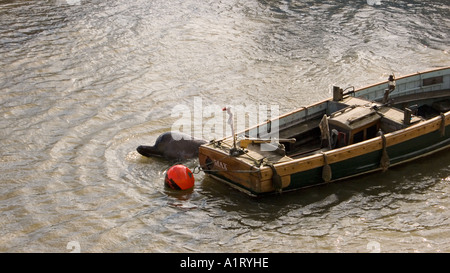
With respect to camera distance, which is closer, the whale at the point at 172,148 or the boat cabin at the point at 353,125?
the boat cabin at the point at 353,125

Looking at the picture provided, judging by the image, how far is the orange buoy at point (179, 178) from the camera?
39.5 ft

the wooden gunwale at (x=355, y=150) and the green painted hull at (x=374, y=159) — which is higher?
the wooden gunwale at (x=355, y=150)

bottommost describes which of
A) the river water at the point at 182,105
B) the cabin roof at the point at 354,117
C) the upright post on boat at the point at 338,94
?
the river water at the point at 182,105

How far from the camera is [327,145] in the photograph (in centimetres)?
1270

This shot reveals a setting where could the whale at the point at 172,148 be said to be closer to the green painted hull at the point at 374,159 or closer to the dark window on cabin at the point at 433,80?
the green painted hull at the point at 374,159

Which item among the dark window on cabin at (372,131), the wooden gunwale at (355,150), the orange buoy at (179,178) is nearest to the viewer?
the wooden gunwale at (355,150)

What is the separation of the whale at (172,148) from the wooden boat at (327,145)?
115cm

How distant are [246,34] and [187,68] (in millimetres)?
3934

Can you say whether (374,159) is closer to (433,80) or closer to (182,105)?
(433,80)

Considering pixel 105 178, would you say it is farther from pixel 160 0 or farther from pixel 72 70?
pixel 160 0

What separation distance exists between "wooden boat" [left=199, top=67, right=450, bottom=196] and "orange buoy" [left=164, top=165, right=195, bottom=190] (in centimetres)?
46

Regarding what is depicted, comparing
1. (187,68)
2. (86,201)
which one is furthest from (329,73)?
(86,201)

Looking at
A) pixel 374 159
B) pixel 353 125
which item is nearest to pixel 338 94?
pixel 353 125

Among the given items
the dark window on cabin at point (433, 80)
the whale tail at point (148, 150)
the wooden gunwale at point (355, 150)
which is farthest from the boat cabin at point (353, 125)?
the whale tail at point (148, 150)
